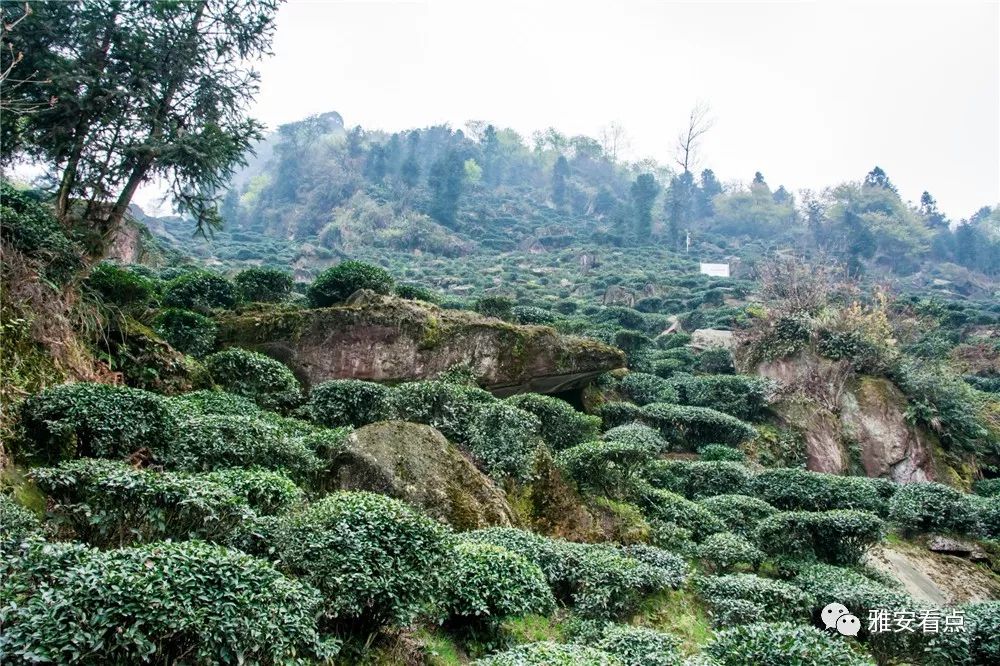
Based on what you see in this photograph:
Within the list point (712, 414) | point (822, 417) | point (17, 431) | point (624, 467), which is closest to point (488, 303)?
point (712, 414)

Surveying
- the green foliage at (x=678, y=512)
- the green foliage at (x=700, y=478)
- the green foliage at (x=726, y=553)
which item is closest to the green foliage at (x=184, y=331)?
the green foliage at (x=678, y=512)

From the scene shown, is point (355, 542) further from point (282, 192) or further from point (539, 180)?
point (539, 180)

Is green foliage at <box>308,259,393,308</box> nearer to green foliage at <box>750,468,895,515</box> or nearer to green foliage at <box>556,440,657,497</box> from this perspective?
green foliage at <box>556,440,657,497</box>

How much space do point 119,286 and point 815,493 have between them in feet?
45.1

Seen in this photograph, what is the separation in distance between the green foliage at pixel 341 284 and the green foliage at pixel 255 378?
5239 mm

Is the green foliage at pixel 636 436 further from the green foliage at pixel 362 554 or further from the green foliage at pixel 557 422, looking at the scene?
the green foliage at pixel 362 554

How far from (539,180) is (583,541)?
90092 mm

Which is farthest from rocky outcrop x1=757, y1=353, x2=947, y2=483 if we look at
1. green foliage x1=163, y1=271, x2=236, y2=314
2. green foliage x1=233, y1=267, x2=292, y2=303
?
green foliage x1=163, y1=271, x2=236, y2=314

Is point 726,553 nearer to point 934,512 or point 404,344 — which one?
point 934,512

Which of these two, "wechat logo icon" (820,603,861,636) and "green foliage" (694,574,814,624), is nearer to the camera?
"wechat logo icon" (820,603,861,636)

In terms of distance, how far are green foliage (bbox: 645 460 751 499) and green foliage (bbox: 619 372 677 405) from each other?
5528 millimetres

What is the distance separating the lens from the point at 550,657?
15.4 ft

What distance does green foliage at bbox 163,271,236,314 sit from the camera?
15.3m

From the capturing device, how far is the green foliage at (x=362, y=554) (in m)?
4.62
